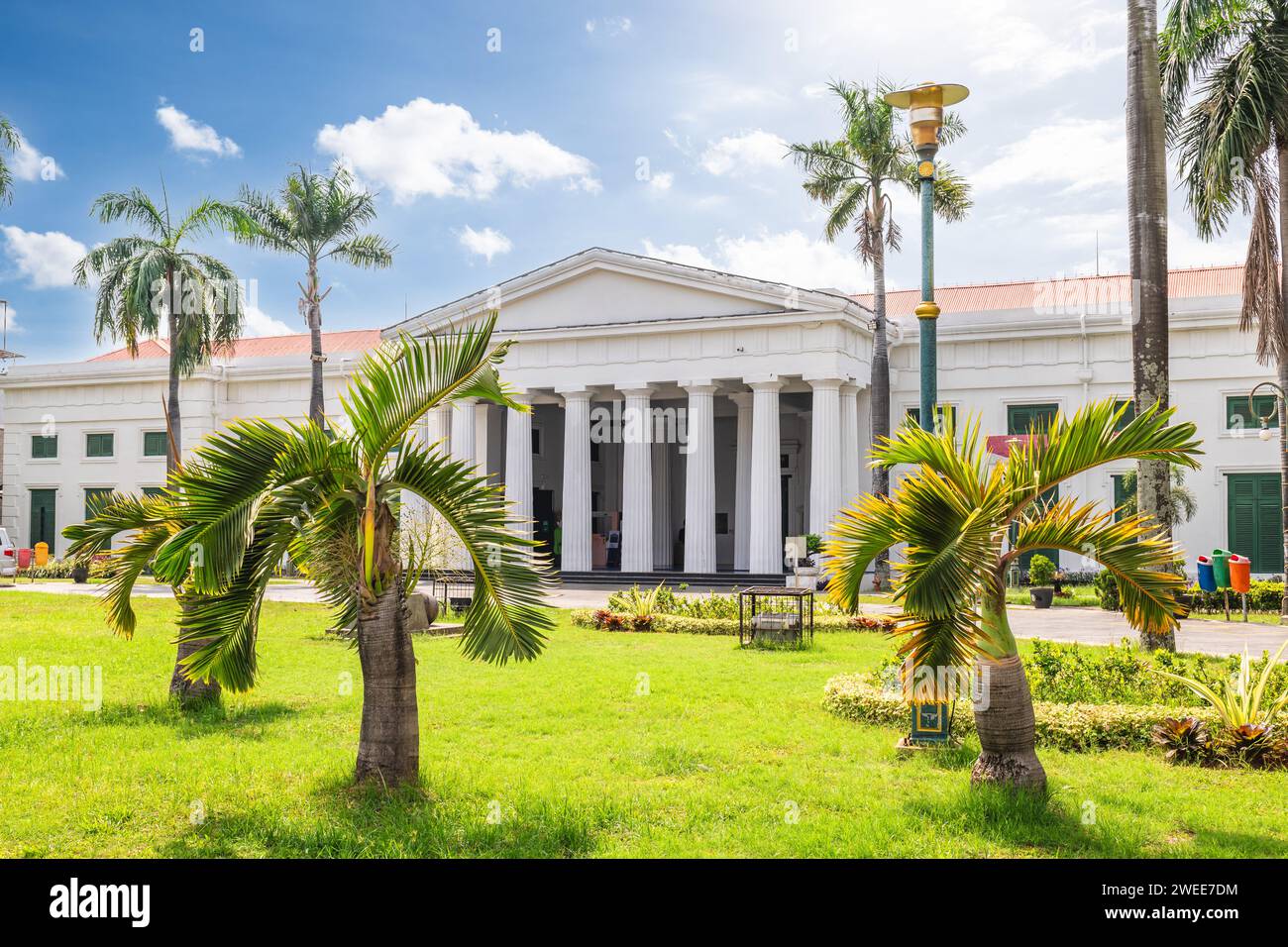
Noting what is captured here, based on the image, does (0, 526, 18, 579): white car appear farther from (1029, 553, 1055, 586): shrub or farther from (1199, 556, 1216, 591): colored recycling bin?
(1199, 556, 1216, 591): colored recycling bin

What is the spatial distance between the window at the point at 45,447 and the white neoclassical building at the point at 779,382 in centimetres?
1435

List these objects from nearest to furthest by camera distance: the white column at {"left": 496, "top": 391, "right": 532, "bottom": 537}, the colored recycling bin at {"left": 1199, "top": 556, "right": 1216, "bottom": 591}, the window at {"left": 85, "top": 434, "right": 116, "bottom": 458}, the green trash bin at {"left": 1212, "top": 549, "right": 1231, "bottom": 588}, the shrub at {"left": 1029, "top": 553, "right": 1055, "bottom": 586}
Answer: the green trash bin at {"left": 1212, "top": 549, "right": 1231, "bottom": 588}, the colored recycling bin at {"left": 1199, "top": 556, "right": 1216, "bottom": 591}, the shrub at {"left": 1029, "top": 553, "right": 1055, "bottom": 586}, the white column at {"left": 496, "top": 391, "right": 532, "bottom": 537}, the window at {"left": 85, "top": 434, "right": 116, "bottom": 458}

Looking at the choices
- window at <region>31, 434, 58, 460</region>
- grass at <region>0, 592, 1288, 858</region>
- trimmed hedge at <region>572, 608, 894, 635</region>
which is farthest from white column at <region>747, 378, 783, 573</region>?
window at <region>31, 434, 58, 460</region>

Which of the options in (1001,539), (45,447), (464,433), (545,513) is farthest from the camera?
(45,447)

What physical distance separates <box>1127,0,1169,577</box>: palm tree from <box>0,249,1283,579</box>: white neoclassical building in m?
14.2

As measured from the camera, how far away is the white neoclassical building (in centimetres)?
2922

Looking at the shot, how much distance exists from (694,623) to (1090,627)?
23.1 feet

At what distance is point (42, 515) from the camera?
42.9m

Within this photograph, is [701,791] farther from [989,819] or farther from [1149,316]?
[1149,316]

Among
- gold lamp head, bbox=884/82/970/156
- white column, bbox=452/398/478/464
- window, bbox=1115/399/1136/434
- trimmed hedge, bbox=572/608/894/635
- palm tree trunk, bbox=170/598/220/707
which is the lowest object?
trimmed hedge, bbox=572/608/894/635

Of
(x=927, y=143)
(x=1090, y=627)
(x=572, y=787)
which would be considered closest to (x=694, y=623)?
(x=1090, y=627)

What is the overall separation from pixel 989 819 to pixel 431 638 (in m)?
11.6

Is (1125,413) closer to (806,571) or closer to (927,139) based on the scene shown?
(927,139)
